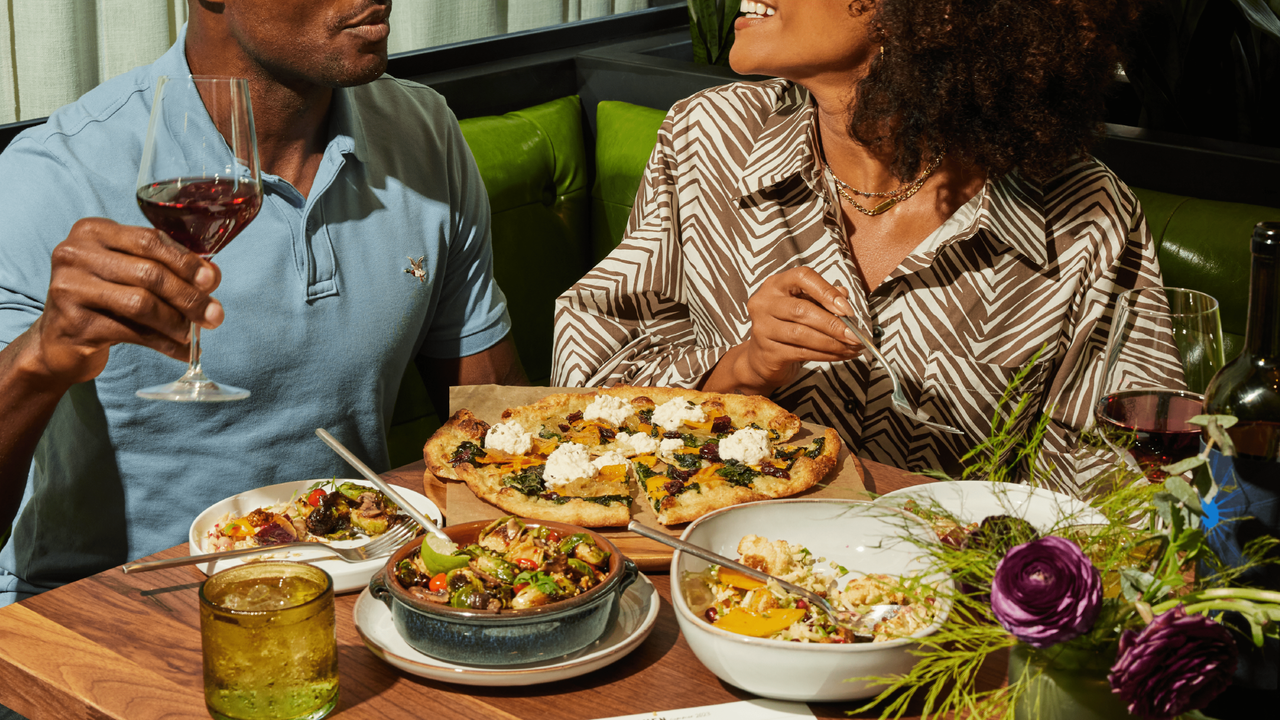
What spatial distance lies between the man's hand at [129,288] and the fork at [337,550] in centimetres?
25

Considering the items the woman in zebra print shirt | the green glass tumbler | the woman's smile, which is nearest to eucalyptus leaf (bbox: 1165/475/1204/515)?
the green glass tumbler

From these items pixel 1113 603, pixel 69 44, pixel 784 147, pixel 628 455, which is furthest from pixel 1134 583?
pixel 69 44

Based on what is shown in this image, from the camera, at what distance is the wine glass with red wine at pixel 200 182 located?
1.30 metres

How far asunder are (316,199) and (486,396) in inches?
17.4

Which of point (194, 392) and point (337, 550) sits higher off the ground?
point (194, 392)

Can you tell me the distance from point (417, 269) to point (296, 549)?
0.84 m

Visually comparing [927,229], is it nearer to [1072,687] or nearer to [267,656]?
[1072,687]

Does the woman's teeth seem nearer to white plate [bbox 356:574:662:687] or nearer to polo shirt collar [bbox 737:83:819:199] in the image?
polo shirt collar [bbox 737:83:819:199]

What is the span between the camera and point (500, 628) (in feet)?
3.65

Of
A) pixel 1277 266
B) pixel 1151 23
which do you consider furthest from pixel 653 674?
Answer: pixel 1151 23

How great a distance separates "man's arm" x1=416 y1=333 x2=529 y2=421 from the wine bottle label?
1566mm

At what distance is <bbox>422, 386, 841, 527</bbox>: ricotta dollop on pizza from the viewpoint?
1.58m

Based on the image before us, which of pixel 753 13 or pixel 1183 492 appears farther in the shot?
pixel 753 13

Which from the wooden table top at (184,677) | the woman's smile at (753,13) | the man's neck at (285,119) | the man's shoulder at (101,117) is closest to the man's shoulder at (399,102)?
the man's neck at (285,119)
